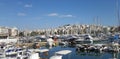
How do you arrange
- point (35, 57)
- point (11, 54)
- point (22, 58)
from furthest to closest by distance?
point (11, 54) → point (22, 58) → point (35, 57)

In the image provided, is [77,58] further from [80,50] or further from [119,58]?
[80,50]

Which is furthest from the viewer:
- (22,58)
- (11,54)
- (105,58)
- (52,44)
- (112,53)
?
(52,44)

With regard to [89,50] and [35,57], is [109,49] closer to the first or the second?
[89,50]

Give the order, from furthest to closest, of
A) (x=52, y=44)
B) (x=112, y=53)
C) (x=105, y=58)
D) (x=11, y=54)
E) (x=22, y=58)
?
(x=52, y=44) → (x=112, y=53) → (x=105, y=58) → (x=11, y=54) → (x=22, y=58)

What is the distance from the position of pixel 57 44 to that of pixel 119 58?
33.5 meters

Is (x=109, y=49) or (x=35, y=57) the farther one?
(x=109, y=49)

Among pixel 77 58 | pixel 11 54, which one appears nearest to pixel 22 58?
pixel 11 54

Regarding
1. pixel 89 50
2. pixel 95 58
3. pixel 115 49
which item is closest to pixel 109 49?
pixel 115 49

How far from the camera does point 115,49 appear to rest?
48.0 meters

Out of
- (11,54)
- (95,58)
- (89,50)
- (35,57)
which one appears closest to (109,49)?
(89,50)

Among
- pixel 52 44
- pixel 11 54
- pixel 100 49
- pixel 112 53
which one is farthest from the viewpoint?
pixel 52 44

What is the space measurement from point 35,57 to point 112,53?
24902 mm

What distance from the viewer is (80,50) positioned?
175 feet

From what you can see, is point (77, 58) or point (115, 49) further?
point (115, 49)
